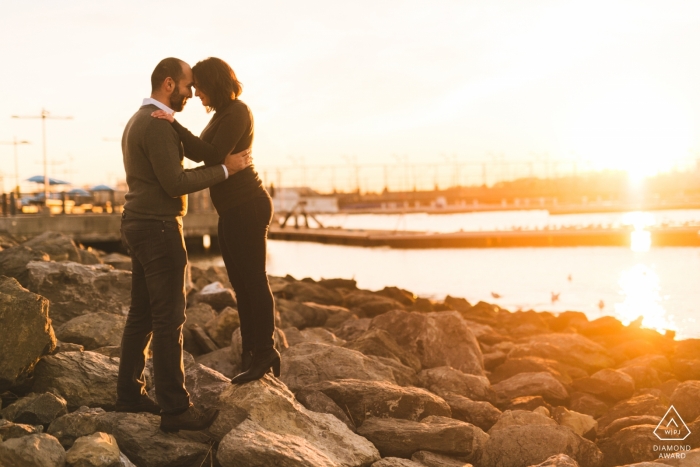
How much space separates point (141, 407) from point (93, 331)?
1.90 metres

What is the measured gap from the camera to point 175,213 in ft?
13.9

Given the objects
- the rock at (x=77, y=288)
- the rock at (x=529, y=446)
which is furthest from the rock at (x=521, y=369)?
the rock at (x=77, y=288)

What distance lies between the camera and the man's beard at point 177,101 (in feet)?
13.9

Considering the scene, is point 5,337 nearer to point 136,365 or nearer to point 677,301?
point 136,365

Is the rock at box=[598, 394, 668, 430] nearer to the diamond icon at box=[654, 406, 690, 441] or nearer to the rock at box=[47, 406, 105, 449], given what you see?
the diamond icon at box=[654, 406, 690, 441]

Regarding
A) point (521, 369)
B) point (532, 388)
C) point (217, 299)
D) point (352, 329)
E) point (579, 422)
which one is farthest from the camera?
point (352, 329)

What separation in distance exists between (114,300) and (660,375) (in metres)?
6.54

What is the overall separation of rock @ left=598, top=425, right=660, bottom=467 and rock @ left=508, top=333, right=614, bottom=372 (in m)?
3.50

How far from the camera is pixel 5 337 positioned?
15.5 ft

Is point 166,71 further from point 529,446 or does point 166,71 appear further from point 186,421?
point 529,446

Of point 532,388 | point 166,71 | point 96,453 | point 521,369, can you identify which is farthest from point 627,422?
point 166,71

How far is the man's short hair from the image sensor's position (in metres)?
4.15

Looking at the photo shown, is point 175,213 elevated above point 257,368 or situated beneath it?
elevated above

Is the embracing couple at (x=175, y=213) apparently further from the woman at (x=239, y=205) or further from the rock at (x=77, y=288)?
the rock at (x=77, y=288)
